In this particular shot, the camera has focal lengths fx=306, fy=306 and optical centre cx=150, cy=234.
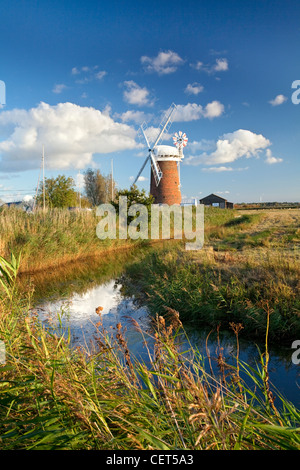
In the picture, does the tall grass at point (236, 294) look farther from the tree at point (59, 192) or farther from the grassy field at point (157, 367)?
the tree at point (59, 192)

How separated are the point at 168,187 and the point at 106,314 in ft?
90.2

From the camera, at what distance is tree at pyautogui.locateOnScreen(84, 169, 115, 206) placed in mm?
39156

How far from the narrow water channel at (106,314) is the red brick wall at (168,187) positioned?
19784 millimetres

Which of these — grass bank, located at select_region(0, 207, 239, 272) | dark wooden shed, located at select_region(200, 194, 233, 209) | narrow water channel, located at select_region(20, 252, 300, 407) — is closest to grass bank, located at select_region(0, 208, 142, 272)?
grass bank, located at select_region(0, 207, 239, 272)

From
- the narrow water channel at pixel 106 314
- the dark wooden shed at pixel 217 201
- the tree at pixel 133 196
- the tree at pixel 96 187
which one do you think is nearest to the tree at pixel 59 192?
the tree at pixel 96 187

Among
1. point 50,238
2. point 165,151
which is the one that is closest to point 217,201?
point 165,151

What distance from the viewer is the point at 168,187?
109 feet

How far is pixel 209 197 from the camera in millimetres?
59625

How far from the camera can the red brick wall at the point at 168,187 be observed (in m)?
32.9

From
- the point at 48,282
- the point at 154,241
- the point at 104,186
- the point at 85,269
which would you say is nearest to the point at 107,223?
the point at 154,241

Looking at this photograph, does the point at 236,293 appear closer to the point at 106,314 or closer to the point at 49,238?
the point at 106,314

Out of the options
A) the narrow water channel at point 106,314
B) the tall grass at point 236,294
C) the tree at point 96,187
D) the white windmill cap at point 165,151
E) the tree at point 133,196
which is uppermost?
the white windmill cap at point 165,151

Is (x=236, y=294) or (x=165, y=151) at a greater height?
(x=165, y=151)

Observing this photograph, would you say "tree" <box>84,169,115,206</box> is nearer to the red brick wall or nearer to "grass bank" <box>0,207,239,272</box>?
the red brick wall
